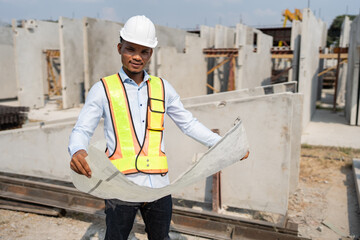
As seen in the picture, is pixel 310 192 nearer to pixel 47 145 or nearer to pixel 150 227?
pixel 150 227

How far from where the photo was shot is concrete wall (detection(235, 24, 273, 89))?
1021cm

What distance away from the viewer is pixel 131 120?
6.42 ft

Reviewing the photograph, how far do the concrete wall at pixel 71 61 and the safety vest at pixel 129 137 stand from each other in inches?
438

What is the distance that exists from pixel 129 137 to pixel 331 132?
820cm

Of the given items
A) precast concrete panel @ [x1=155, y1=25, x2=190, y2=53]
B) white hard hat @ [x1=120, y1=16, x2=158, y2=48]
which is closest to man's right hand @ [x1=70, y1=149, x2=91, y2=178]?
white hard hat @ [x1=120, y1=16, x2=158, y2=48]

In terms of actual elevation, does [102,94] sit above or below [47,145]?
above

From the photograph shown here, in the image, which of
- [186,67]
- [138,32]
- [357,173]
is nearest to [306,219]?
[357,173]

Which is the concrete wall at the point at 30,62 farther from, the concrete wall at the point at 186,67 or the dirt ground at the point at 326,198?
A: the dirt ground at the point at 326,198

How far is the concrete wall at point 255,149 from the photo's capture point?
359 cm

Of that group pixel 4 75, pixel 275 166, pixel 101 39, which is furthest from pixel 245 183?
pixel 4 75

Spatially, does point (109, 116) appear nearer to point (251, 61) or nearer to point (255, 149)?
point (255, 149)

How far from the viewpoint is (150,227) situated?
2170 millimetres

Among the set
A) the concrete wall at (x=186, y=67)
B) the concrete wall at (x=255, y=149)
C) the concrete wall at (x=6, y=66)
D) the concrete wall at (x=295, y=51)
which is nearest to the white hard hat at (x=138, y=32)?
the concrete wall at (x=255, y=149)

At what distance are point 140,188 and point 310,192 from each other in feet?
12.8
